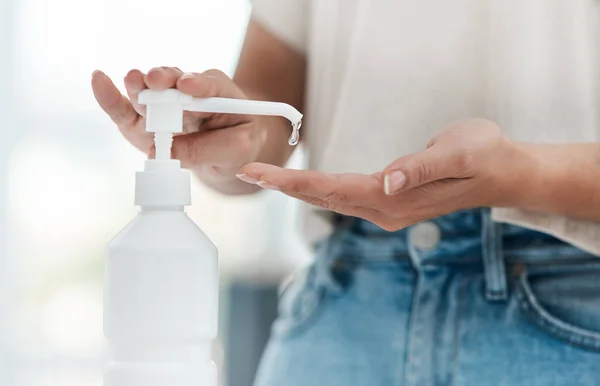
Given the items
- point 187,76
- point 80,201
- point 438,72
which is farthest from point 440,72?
point 80,201

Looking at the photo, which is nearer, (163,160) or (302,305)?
(163,160)

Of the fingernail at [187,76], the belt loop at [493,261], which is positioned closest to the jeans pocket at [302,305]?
the belt loop at [493,261]

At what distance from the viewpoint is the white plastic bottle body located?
0.29 meters

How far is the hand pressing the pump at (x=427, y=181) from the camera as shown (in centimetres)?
31

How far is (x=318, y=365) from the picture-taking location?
475 millimetres

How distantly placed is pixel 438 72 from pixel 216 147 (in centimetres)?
17

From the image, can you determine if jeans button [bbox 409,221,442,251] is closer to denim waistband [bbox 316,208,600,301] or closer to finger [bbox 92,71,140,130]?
denim waistband [bbox 316,208,600,301]

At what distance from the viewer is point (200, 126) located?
39 cm

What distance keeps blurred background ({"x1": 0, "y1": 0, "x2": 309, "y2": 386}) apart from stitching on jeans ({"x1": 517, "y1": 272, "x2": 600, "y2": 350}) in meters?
0.37

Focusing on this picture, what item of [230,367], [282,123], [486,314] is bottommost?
[230,367]

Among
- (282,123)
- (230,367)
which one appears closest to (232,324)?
(230,367)

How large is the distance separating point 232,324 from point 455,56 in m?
0.48

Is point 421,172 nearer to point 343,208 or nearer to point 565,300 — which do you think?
point 343,208

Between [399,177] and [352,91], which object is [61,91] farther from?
[399,177]
